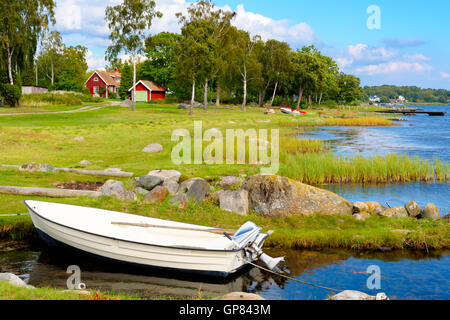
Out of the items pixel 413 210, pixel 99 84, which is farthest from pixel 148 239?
pixel 99 84

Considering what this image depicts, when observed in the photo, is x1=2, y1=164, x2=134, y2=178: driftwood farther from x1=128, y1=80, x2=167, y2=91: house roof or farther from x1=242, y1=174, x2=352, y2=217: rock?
x1=128, y1=80, x2=167, y2=91: house roof

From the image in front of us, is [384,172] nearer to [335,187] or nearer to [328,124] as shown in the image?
[335,187]

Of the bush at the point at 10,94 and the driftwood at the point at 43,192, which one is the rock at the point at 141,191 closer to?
the driftwood at the point at 43,192

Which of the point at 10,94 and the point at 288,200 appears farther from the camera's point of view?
the point at 10,94

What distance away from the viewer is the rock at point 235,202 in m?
17.3

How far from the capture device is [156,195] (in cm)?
1798

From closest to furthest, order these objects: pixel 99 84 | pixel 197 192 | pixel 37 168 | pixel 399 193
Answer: pixel 197 192
pixel 37 168
pixel 399 193
pixel 99 84

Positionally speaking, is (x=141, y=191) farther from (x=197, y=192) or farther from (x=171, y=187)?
(x=197, y=192)

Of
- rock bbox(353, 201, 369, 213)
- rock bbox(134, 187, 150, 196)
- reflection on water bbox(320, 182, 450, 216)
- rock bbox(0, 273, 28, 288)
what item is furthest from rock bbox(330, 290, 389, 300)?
reflection on water bbox(320, 182, 450, 216)

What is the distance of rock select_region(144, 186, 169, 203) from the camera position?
17.8 metres

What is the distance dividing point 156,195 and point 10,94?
146ft

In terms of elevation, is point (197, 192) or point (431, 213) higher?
point (197, 192)

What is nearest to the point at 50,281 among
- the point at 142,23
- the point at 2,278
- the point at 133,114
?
the point at 2,278

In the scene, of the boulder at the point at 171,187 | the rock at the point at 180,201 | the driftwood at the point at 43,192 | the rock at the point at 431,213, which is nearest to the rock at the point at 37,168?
the driftwood at the point at 43,192
